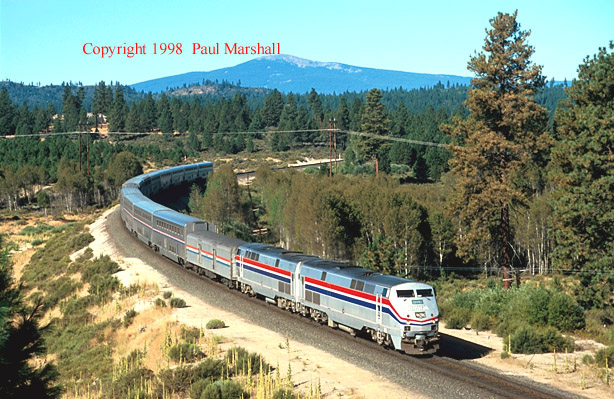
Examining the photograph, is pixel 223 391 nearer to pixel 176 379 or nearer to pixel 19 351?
pixel 176 379

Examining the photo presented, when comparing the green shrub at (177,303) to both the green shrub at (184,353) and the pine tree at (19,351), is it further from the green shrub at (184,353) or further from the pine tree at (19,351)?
the pine tree at (19,351)

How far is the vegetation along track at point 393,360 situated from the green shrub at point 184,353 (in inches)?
206

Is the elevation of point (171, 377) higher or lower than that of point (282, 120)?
lower

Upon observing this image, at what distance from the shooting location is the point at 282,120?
652 ft

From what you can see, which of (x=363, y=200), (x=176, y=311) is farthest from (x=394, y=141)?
(x=176, y=311)

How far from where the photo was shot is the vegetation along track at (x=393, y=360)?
74.5 feet

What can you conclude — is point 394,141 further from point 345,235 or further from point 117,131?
point 117,131

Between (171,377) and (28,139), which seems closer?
(171,377)

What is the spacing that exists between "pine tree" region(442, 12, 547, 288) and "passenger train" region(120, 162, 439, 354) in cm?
1428

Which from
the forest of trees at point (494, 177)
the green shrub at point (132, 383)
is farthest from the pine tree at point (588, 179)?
the green shrub at point (132, 383)

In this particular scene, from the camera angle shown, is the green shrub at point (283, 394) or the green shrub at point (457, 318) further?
the green shrub at point (457, 318)

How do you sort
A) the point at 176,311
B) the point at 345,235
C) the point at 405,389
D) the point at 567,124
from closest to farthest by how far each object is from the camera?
the point at 405,389 < the point at 176,311 < the point at 567,124 < the point at 345,235

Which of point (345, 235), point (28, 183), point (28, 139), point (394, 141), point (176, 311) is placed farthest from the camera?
point (28, 139)

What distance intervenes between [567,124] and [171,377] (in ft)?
104
